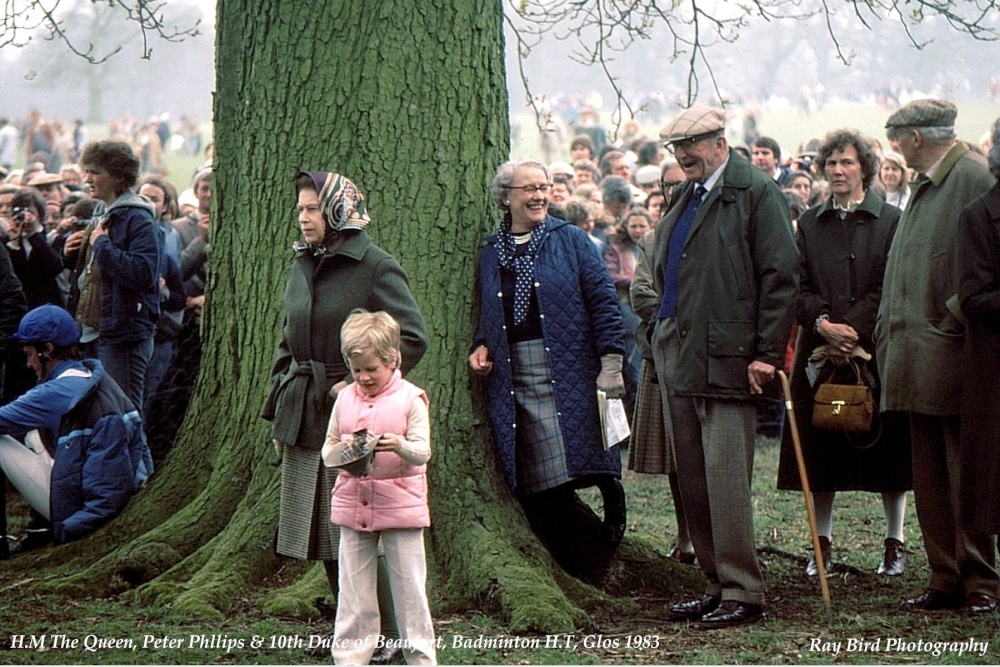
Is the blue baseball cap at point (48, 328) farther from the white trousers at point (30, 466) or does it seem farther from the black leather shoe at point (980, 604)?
the black leather shoe at point (980, 604)

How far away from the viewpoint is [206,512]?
261 inches

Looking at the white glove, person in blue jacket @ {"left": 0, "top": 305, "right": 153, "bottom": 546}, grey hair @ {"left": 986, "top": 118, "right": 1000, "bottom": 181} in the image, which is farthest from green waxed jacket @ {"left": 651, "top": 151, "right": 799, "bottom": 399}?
person in blue jacket @ {"left": 0, "top": 305, "right": 153, "bottom": 546}

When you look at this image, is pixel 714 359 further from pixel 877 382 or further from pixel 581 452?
pixel 877 382

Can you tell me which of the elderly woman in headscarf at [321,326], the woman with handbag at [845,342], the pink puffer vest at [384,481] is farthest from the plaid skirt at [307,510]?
the woman with handbag at [845,342]

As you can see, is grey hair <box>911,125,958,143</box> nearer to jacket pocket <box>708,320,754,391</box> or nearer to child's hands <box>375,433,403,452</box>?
jacket pocket <box>708,320,754,391</box>

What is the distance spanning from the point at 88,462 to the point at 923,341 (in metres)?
4.01

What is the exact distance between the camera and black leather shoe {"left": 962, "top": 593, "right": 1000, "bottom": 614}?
19.8ft

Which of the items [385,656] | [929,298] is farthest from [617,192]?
[385,656]

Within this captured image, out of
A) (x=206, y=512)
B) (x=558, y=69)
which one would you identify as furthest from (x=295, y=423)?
(x=558, y=69)

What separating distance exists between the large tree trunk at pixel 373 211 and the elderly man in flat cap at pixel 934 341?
4.99 feet

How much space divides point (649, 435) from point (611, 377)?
39.9 inches

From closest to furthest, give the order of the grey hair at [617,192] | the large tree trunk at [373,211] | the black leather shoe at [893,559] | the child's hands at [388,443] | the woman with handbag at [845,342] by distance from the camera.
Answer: the child's hands at [388,443] < the large tree trunk at [373,211] < the woman with handbag at [845,342] < the black leather shoe at [893,559] < the grey hair at [617,192]

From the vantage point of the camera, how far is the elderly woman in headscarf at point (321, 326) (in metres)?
5.38

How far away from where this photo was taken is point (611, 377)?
21.2 ft
